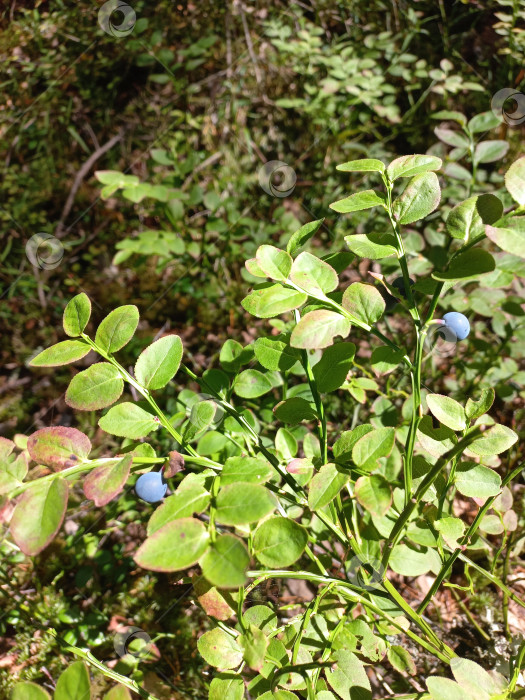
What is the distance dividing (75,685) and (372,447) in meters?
0.32

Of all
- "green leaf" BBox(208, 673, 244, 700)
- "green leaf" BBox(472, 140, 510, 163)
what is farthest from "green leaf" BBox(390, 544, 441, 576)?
"green leaf" BBox(472, 140, 510, 163)

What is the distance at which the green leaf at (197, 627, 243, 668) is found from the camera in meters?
0.56

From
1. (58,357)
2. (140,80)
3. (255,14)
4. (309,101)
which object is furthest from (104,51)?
(58,357)

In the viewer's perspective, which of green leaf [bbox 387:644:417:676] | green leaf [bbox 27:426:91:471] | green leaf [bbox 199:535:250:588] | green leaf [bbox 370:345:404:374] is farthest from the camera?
green leaf [bbox 387:644:417:676]

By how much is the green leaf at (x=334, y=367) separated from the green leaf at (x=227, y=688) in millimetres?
316

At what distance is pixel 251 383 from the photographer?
714 millimetres

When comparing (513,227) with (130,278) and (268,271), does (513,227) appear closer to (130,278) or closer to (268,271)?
(268,271)

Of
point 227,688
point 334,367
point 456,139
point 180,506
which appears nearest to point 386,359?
point 334,367

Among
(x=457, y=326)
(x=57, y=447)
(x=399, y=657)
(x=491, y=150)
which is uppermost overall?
(x=57, y=447)

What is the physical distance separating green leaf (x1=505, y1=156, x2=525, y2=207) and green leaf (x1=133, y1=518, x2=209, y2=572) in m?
0.37

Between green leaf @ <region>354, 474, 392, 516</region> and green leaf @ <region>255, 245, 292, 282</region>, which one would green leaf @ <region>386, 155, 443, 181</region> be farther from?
green leaf @ <region>354, 474, 392, 516</region>

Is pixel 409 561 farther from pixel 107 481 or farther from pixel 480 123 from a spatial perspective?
pixel 480 123

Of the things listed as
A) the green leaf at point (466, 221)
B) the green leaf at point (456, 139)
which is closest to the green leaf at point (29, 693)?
the green leaf at point (466, 221)

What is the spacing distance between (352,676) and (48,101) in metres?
2.38
